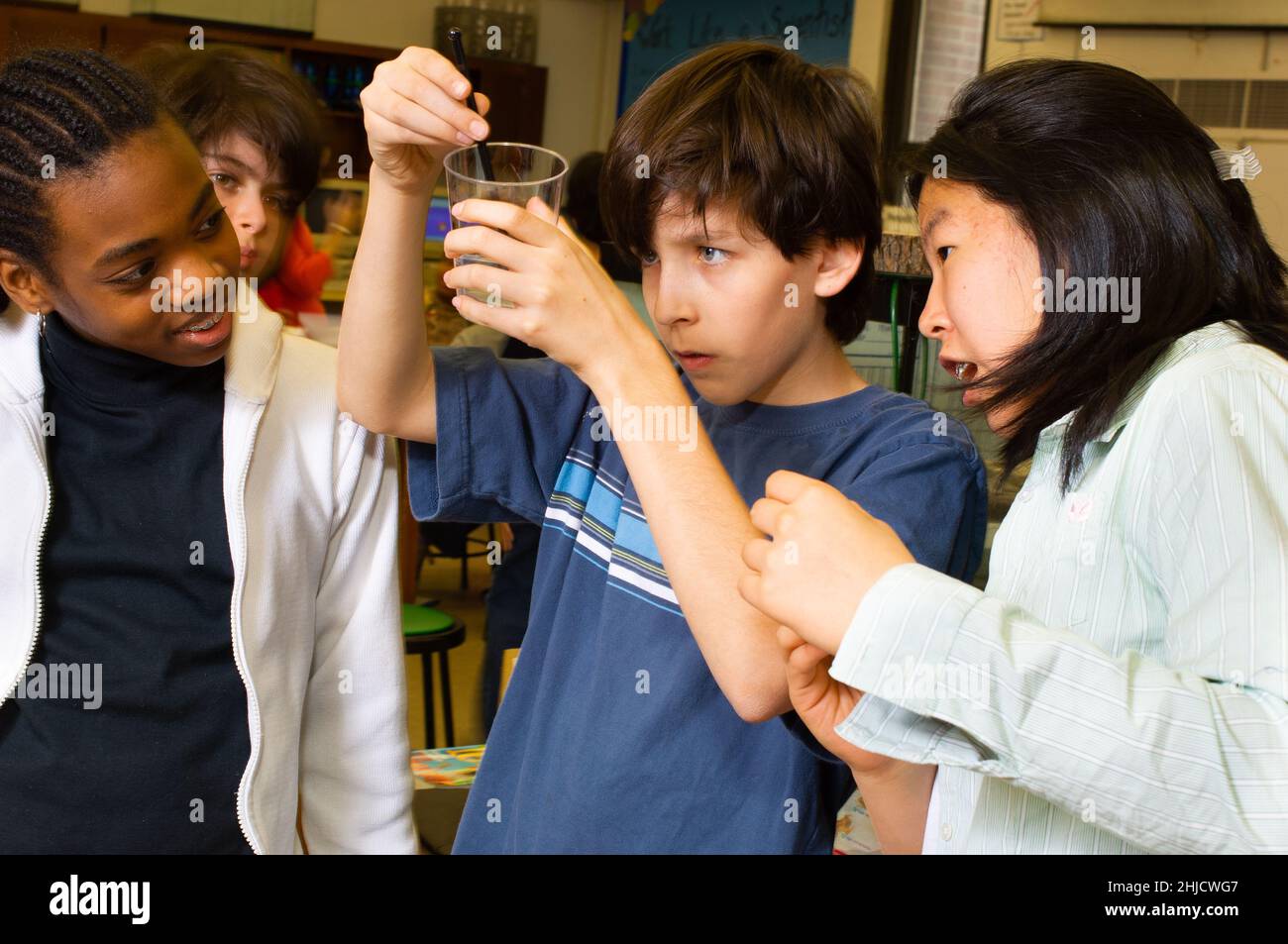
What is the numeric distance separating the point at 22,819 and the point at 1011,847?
36.0 inches

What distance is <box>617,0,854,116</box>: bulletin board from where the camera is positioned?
577cm

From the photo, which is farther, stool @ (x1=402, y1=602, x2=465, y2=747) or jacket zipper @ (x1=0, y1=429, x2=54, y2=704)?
stool @ (x1=402, y1=602, x2=465, y2=747)

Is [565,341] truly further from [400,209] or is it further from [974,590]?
[974,590]

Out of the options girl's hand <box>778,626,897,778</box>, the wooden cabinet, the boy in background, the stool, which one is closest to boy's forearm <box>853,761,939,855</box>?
girl's hand <box>778,626,897,778</box>

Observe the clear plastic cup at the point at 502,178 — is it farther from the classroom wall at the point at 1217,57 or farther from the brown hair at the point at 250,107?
the classroom wall at the point at 1217,57

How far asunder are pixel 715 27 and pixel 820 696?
638 cm

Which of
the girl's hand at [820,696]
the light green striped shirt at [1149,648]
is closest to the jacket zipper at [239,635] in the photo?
the girl's hand at [820,696]

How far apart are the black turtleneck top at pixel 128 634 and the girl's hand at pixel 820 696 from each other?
63 centimetres

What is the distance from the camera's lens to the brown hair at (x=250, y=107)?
188 centimetres

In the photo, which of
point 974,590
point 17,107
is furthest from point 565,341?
point 17,107

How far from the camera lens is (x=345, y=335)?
115cm

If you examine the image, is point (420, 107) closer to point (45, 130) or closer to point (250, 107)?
point (45, 130)

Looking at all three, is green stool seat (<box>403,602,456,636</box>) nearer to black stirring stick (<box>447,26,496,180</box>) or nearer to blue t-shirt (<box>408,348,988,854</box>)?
blue t-shirt (<box>408,348,988,854</box>)

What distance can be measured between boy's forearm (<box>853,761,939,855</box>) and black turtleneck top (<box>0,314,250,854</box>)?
2.12 ft
